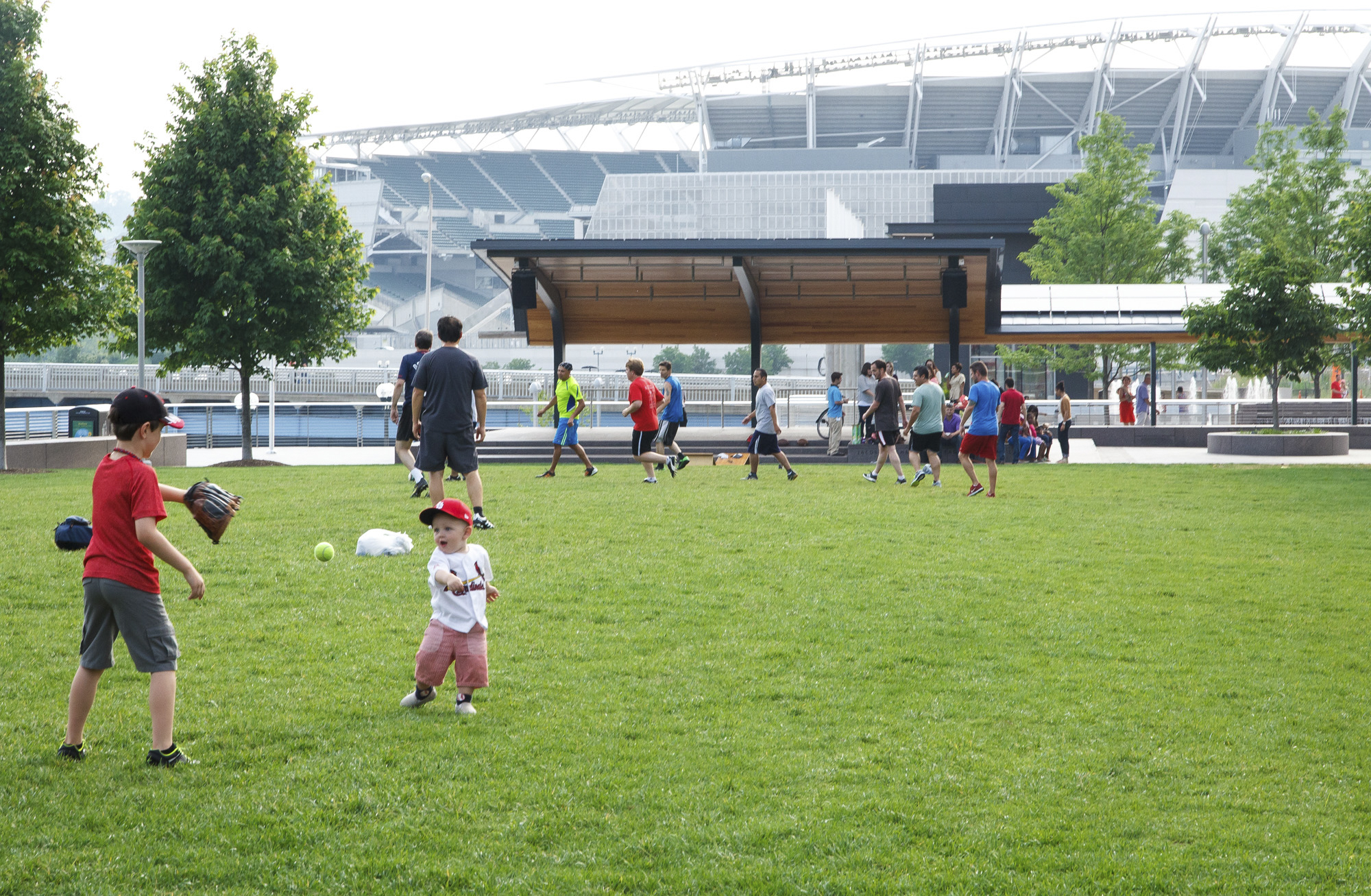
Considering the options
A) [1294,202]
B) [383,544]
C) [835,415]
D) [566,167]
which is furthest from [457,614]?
[566,167]

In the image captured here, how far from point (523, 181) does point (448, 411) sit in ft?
441

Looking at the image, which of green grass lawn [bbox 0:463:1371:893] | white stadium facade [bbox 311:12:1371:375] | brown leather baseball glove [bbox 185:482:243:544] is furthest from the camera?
white stadium facade [bbox 311:12:1371:375]

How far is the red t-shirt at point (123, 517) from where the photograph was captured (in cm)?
425

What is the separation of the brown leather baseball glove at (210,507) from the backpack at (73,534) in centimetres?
100

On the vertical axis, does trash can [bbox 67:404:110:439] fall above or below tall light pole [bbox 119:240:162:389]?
below

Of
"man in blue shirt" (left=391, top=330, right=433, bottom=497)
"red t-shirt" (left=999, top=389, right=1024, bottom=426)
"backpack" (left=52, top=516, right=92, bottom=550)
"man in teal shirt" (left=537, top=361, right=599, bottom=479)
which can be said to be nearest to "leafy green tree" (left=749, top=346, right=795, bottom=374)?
"red t-shirt" (left=999, top=389, right=1024, bottom=426)

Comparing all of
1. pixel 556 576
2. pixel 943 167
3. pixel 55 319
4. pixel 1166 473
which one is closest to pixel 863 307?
pixel 1166 473

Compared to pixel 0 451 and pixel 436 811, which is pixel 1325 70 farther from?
pixel 436 811

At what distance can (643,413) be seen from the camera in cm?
1555

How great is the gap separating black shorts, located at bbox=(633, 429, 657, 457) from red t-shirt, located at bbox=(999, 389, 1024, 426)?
621cm

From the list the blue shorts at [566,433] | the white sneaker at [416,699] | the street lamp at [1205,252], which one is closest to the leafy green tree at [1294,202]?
the street lamp at [1205,252]

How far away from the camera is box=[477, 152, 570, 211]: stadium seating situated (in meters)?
138

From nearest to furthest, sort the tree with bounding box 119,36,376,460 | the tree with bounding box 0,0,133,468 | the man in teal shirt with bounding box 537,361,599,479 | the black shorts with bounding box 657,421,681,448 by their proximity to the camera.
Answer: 1. the man in teal shirt with bounding box 537,361,599,479
2. the black shorts with bounding box 657,421,681,448
3. the tree with bounding box 0,0,133,468
4. the tree with bounding box 119,36,376,460

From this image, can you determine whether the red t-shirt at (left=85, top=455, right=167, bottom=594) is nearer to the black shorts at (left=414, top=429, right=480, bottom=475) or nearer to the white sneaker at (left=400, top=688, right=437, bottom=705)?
the white sneaker at (left=400, top=688, right=437, bottom=705)
